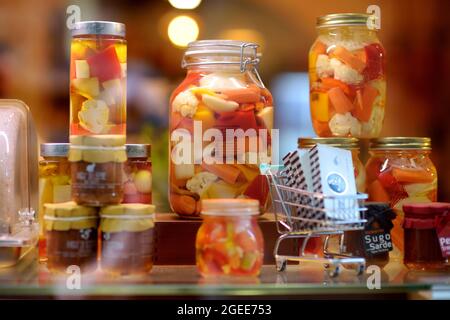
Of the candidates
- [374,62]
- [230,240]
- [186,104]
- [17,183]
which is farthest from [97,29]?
[374,62]

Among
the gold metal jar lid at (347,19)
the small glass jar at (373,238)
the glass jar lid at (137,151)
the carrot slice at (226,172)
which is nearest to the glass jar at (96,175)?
the glass jar lid at (137,151)

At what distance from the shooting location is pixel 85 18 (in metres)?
1.75

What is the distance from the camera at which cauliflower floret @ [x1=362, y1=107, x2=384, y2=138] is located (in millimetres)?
1612

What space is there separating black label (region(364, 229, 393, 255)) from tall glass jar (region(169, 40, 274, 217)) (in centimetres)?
23

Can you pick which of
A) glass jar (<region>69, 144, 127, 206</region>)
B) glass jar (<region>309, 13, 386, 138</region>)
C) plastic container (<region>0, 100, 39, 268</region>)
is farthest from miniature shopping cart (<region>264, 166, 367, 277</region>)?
plastic container (<region>0, 100, 39, 268</region>)

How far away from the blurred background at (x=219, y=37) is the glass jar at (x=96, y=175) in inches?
13.9

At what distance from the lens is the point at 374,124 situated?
5.32ft

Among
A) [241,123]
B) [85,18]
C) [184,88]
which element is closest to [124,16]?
[85,18]

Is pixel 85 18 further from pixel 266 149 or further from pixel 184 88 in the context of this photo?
pixel 266 149

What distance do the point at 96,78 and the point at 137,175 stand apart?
207 mm

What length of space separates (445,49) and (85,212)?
102 centimetres

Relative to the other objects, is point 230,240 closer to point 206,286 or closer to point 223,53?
point 206,286

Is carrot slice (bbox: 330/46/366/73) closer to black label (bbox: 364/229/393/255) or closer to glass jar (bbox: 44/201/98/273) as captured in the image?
black label (bbox: 364/229/393/255)

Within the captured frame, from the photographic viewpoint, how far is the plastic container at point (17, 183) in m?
1.40
